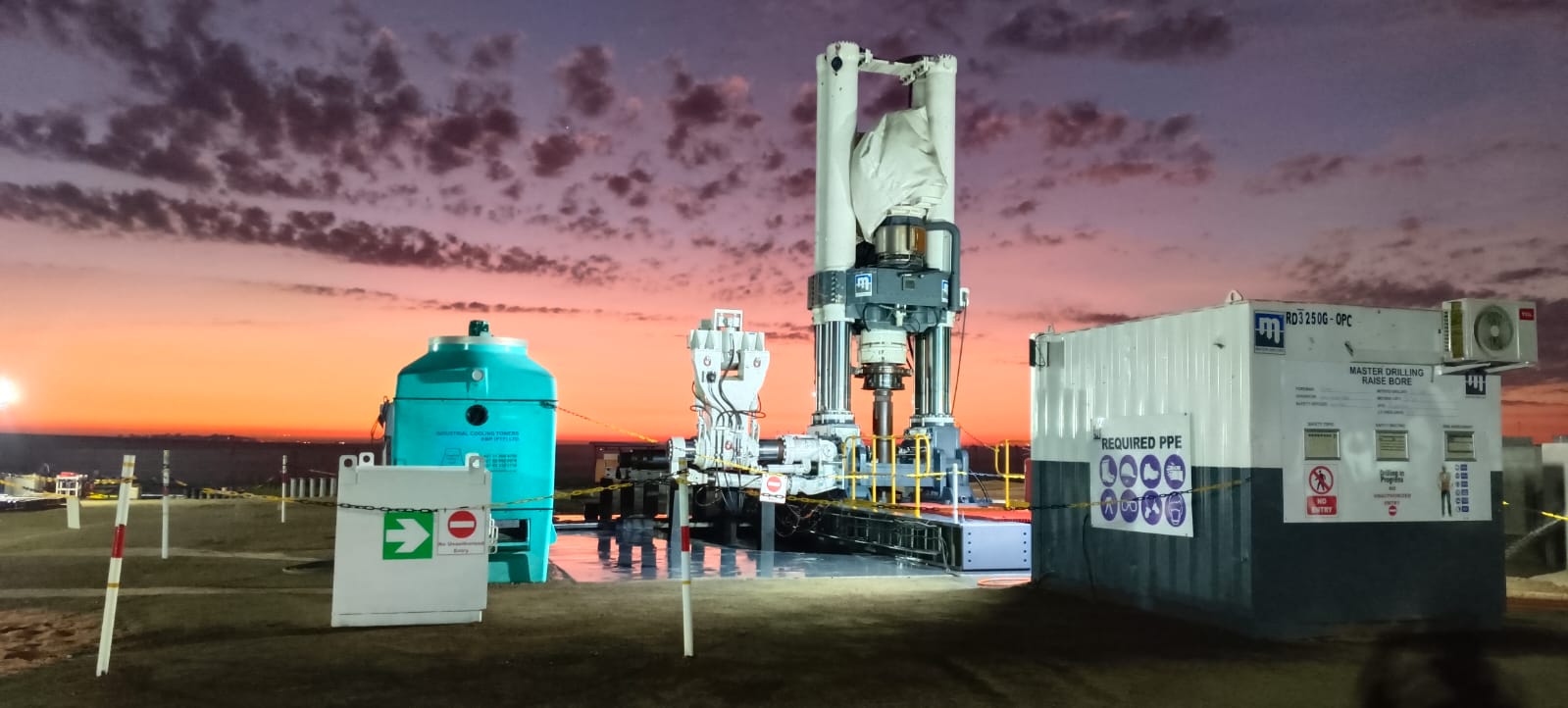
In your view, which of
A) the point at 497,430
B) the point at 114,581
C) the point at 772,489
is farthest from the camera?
the point at 772,489

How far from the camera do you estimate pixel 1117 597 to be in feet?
37.9

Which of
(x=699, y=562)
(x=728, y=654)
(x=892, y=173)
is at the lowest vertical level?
(x=699, y=562)

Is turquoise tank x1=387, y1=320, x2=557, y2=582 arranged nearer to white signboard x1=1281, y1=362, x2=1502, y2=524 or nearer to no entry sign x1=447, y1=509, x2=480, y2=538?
no entry sign x1=447, y1=509, x2=480, y2=538

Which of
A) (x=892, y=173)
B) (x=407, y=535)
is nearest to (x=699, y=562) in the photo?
(x=407, y=535)

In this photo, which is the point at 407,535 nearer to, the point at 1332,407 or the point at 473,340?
the point at 473,340

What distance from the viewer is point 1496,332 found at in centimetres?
1027

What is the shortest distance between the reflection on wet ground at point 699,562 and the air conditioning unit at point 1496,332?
693cm

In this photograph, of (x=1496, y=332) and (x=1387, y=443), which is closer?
(x=1496, y=332)

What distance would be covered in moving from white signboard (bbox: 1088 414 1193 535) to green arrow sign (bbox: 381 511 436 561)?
6.81 metres

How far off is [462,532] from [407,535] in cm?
47

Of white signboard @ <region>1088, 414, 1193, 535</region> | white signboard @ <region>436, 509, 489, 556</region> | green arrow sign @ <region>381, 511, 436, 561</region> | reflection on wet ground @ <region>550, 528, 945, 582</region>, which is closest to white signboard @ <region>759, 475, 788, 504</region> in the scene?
reflection on wet ground @ <region>550, 528, 945, 582</region>

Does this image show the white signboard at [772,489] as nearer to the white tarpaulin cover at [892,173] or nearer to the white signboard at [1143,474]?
the white signboard at [1143,474]

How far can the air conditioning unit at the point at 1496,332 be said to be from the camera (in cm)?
1023

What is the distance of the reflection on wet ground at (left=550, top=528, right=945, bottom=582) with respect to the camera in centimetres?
1477
